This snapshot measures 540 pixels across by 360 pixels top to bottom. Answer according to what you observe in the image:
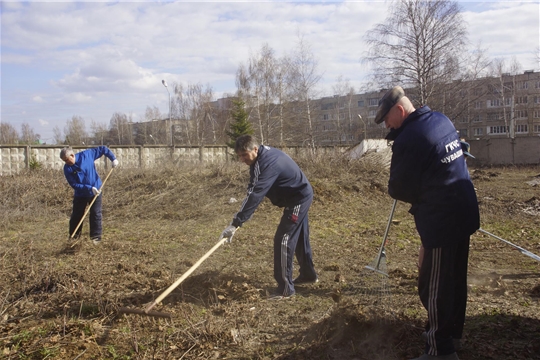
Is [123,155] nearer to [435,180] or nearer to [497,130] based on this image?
[435,180]

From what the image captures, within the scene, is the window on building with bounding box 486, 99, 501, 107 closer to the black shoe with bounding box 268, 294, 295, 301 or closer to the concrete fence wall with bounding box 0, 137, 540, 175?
the concrete fence wall with bounding box 0, 137, 540, 175

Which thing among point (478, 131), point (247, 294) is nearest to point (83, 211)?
point (247, 294)

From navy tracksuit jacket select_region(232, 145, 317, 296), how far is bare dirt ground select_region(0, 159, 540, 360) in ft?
1.29

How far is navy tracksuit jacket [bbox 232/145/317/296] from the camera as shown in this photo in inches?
169

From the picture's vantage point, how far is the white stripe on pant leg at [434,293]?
2.86 metres

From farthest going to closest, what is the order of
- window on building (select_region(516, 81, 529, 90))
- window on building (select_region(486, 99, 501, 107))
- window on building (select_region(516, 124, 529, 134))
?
window on building (select_region(516, 124, 529, 134)) → window on building (select_region(486, 99, 501, 107)) → window on building (select_region(516, 81, 529, 90))

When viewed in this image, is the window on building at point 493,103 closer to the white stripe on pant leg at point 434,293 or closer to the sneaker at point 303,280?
the sneaker at point 303,280

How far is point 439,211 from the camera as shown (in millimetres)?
2863

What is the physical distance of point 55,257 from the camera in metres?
6.52

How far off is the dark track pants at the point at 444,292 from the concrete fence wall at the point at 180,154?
11096 millimetres

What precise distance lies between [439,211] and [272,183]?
1895 mm

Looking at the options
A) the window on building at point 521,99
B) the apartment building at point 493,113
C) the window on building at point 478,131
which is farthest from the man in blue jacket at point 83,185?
the window on building at point 478,131

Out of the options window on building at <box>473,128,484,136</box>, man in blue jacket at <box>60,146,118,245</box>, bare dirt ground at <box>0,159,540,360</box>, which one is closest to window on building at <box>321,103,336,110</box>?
window on building at <box>473,128,484,136</box>

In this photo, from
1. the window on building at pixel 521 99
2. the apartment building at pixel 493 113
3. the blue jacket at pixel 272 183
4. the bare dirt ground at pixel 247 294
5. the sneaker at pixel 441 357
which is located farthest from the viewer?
the window on building at pixel 521 99
